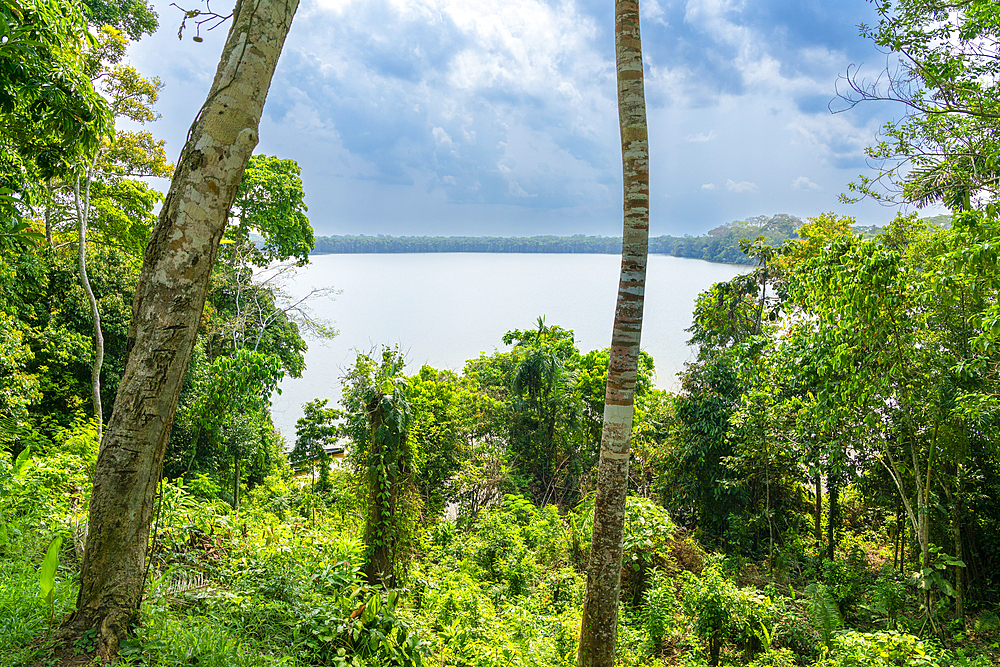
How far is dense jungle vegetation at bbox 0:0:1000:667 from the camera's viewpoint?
10.5ft

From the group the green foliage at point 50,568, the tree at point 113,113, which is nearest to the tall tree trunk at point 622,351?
the green foliage at point 50,568

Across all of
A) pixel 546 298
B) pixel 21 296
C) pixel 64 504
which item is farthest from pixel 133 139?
pixel 546 298

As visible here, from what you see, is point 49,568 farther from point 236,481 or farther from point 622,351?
point 236,481

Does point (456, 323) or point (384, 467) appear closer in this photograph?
point (384, 467)

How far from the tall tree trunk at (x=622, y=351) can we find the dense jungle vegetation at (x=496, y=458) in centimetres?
91

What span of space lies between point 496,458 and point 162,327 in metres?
11.8

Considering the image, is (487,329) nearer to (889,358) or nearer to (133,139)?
(133,139)

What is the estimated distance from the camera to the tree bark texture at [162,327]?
2057mm

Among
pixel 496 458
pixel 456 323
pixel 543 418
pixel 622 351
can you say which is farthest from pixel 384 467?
pixel 456 323

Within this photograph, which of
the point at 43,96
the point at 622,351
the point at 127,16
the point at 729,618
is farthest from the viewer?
the point at 127,16

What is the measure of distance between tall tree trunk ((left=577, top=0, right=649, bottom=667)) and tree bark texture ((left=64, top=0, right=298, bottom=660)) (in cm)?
224

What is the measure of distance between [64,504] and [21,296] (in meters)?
7.20

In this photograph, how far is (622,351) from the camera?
335 centimetres

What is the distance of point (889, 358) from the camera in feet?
17.4
